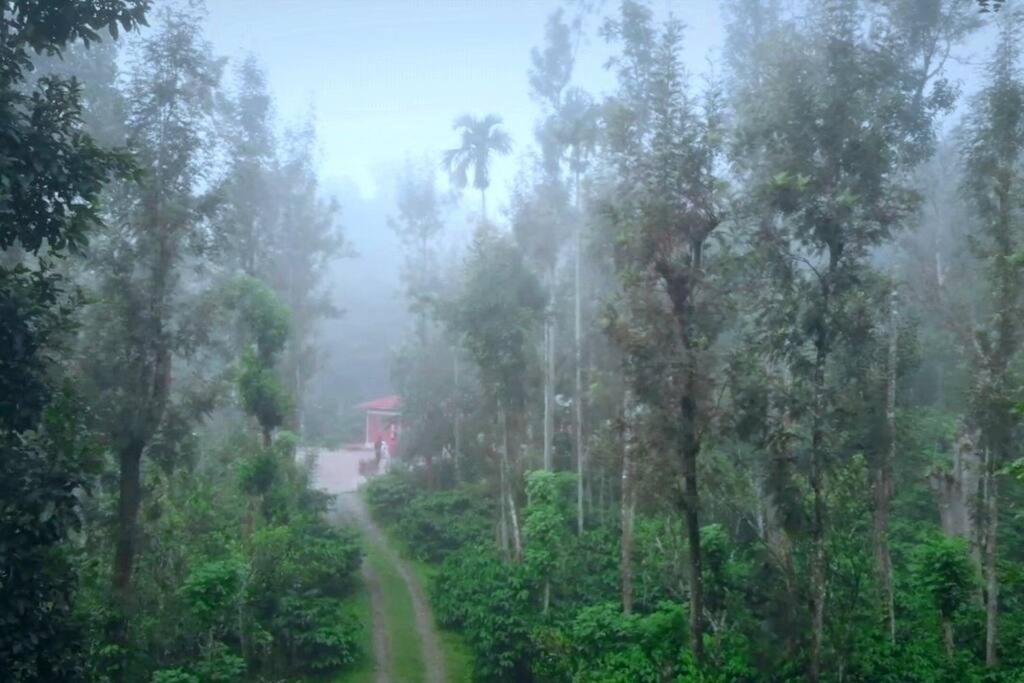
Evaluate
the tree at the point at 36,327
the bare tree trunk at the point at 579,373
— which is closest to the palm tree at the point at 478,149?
the bare tree trunk at the point at 579,373

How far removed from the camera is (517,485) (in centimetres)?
1880

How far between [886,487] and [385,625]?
995 cm

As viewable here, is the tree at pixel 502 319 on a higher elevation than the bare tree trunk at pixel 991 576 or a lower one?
higher

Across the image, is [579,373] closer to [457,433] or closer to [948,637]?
[457,433]

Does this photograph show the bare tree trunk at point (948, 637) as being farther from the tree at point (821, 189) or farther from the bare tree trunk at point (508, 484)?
the bare tree trunk at point (508, 484)

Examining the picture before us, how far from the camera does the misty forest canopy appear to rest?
27.2 feet

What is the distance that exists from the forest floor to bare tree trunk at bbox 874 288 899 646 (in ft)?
24.5

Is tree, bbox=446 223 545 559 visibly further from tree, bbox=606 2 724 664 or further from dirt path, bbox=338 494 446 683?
tree, bbox=606 2 724 664

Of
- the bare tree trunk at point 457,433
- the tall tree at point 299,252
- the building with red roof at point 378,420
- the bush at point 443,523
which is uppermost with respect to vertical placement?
the tall tree at point 299,252

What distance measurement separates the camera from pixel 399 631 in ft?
53.5

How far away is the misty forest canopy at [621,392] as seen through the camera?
8.30m

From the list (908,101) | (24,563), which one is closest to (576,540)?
(908,101)

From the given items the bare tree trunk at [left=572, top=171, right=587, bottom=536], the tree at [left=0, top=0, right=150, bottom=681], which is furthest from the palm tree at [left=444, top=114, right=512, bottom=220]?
the tree at [left=0, top=0, right=150, bottom=681]

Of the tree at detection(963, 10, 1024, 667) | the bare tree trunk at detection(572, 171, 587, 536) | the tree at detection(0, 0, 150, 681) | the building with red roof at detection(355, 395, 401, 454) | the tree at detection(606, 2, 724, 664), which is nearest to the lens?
the tree at detection(0, 0, 150, 681)
